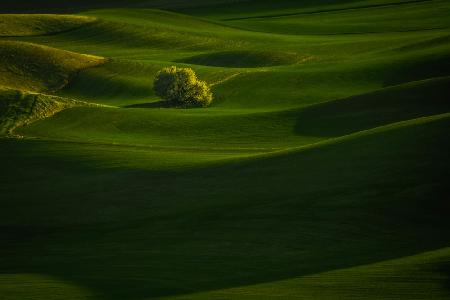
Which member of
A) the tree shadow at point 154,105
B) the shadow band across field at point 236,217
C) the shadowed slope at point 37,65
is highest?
the shadow band across field at point 236,217

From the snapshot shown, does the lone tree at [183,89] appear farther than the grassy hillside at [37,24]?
No

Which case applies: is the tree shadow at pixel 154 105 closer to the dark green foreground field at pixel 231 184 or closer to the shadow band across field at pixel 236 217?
the dark green foreground field at pixel 231 184

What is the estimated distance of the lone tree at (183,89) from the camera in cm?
6769

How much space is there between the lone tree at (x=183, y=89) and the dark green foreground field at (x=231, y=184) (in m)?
1.26

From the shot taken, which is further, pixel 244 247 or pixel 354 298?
pixel 244 247

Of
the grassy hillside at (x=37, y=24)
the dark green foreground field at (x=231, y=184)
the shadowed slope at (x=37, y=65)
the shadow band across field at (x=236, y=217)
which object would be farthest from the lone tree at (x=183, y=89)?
the grassy hillside at (x=37, y=24)

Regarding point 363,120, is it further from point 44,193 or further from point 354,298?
point 354,298

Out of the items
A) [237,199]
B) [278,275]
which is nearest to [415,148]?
[237,199]

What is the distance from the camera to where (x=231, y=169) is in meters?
39.1

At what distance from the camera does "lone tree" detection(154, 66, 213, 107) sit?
6769 cm

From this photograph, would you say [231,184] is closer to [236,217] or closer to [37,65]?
[236,217]

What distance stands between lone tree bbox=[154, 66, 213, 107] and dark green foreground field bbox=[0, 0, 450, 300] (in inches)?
49.6

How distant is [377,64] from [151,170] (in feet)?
123

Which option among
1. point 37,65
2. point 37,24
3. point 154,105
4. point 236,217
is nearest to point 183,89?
point 154,105
